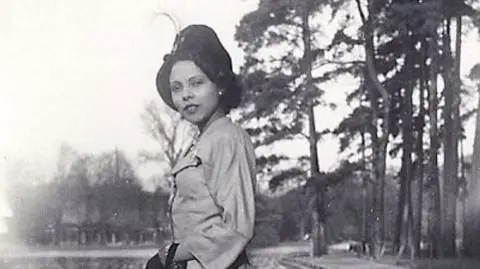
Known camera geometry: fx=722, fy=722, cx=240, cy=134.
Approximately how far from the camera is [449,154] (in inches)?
54.3

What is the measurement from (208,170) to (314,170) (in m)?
0.55

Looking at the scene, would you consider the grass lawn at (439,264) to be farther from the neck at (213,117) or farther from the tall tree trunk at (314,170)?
the neck at (213,117)

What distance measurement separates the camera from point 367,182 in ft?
4.38

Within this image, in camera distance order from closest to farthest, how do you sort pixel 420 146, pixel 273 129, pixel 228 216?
pixel 228 216 → pixel 273 129 → pixel 420 146

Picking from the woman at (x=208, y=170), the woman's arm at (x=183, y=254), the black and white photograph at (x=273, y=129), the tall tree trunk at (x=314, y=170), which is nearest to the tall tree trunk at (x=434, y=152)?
the black and white photograph at (x=273, y=129)

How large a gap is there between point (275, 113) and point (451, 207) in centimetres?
39

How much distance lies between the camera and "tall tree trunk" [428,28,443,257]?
1371 millimetres

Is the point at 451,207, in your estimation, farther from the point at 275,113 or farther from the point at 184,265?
the point at 184,265

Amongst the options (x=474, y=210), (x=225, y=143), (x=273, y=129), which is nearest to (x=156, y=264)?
(x=225, y=143)

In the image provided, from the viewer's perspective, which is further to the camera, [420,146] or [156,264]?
[420,146]

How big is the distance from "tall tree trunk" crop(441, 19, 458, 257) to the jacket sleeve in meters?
0.70

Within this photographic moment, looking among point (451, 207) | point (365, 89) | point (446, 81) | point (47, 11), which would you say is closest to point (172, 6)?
point (47, 11)

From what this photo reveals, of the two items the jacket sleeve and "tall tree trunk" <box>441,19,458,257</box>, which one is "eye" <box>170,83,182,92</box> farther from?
"tall tree trunk" <box>441,19,458,257</box>

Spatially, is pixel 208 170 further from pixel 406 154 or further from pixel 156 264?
pixel 406 154
